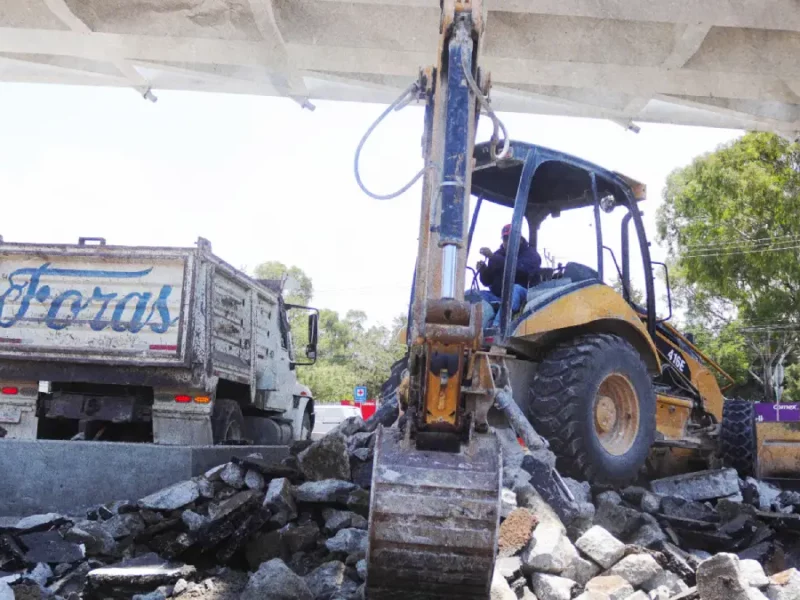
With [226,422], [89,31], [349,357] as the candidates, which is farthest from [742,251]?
[349,357]

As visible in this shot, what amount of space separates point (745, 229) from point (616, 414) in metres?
15.5

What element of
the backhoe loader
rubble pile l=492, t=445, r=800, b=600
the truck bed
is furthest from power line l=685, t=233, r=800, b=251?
the truck bed

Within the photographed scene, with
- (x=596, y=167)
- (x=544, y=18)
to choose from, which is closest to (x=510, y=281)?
(x=596, y=167)

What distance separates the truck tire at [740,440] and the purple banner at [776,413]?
15cm

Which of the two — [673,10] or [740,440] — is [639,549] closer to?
[673,10]

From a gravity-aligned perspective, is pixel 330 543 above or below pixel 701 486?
below

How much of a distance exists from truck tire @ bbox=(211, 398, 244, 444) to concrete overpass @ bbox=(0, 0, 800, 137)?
326cm

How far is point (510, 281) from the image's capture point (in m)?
5.66

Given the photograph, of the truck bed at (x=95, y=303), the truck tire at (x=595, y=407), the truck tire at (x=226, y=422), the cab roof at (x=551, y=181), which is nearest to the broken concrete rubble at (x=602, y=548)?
the truck tire at (x=595, y=407)

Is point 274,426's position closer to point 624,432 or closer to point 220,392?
point 220,392

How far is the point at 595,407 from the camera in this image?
5887mm

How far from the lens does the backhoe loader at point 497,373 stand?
10.2 ft

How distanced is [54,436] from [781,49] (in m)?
7.47

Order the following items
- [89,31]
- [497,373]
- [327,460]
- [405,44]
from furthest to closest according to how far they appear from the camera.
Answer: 1. [89,31]
2. [405,44]
3. [327,460]
4. [497,373]
